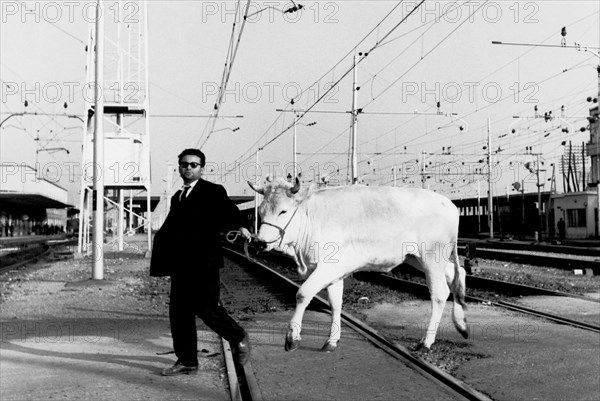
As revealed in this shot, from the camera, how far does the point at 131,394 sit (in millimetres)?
6516

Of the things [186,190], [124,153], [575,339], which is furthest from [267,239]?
[124,153]

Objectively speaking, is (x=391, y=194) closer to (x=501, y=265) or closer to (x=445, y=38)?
(x=445, y=38)

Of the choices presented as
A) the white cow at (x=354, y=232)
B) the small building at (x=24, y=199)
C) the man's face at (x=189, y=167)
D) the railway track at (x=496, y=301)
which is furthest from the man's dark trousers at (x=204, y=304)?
the small building at (x=24, y=199)

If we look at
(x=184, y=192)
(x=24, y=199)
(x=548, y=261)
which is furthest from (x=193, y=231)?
(x=24, y=199)

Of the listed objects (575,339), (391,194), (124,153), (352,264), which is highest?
(124,153)

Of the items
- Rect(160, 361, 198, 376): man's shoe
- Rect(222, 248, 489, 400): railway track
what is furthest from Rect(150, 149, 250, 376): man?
Rect(160, 361, 198, 376): man's shoe

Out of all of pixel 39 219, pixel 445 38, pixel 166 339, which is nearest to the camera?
pixel 166 339

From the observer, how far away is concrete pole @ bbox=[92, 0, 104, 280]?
17.9 meters

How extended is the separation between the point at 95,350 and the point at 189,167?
3.92 metres

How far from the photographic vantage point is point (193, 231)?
19.6 ft

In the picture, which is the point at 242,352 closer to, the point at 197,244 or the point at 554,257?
the point at 197,244

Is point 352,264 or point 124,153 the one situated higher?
point 124,153

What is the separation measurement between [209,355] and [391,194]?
4116 millimetres

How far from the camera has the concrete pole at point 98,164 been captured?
17.9 meters
